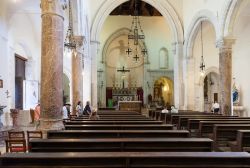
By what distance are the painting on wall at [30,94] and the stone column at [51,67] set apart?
11.3 m

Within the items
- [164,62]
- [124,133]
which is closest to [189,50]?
[164,62]

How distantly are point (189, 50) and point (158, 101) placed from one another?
11.4m

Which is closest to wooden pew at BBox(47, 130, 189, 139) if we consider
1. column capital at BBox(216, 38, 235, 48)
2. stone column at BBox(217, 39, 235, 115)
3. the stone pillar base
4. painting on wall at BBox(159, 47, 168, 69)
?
the stone pillar base

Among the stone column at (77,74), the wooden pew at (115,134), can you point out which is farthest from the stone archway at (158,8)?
the wooden pew at (115,134)

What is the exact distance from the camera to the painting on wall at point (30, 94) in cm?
1781

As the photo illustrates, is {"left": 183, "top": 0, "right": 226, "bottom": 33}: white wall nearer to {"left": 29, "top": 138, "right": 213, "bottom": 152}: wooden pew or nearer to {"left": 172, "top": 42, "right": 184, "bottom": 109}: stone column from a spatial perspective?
{"left": 172, "top": 42, "right": 184, "bottom": 109}: stone column

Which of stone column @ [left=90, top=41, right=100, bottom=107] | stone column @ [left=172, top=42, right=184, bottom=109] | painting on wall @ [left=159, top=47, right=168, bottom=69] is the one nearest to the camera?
stone column @ [left=90, top=41, right=100, bottom=107]

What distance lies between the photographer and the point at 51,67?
7078 millimetres

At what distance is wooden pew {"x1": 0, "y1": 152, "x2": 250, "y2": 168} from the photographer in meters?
3.32

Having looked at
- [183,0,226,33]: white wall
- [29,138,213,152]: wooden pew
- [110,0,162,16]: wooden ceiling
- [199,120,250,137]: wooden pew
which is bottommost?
[199,120,250,137]: wooden pew

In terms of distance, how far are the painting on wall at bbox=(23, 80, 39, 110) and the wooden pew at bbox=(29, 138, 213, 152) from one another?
14098mm

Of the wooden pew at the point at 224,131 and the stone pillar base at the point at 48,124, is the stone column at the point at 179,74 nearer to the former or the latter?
the wooden pew at the point at 224,131

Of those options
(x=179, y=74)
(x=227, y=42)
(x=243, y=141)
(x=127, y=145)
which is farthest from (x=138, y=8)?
(x=127, y=145)

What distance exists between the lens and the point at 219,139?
7441mm
